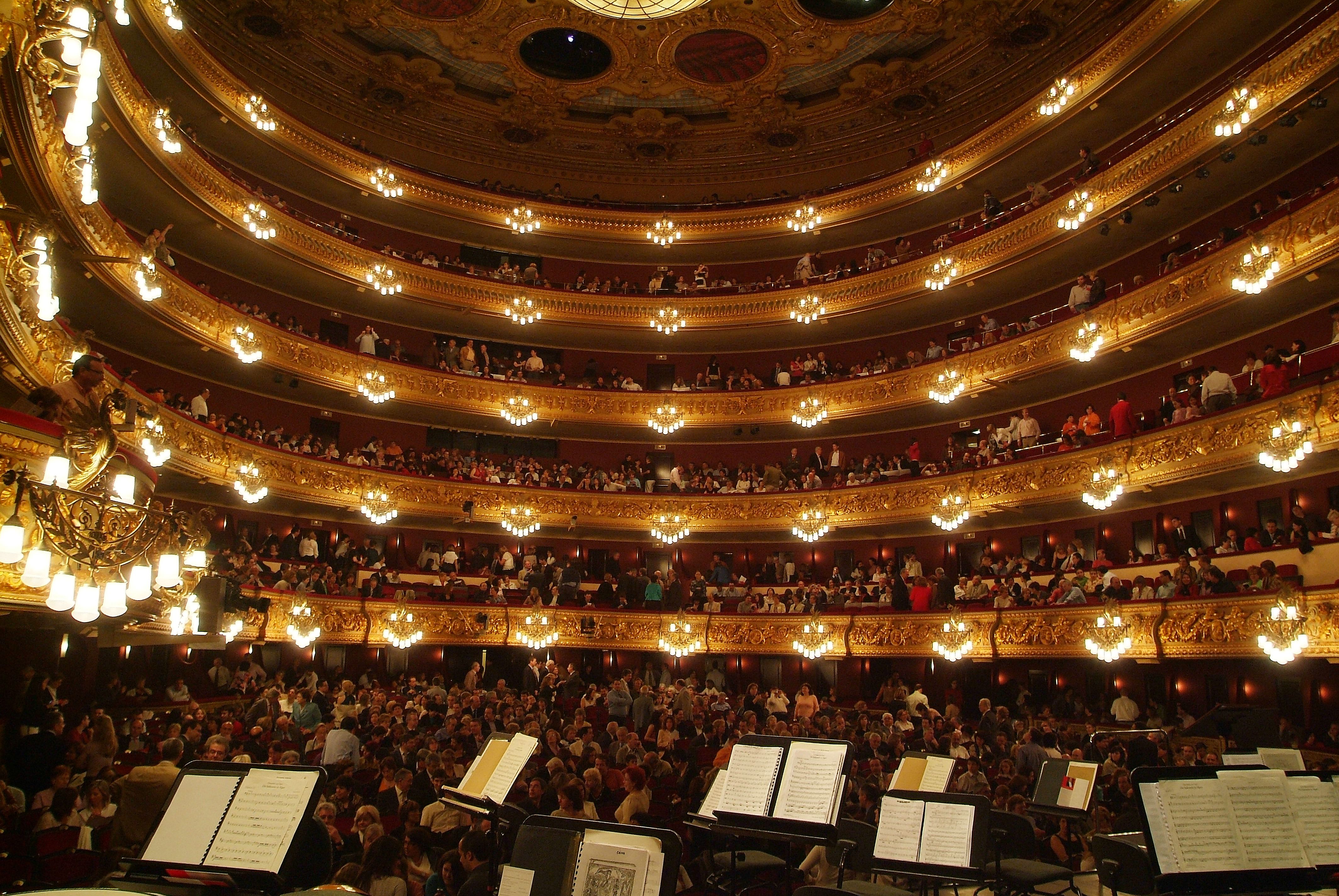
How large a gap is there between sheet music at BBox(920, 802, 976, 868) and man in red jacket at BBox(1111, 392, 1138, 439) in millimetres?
13889

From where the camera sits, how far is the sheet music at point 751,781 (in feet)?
16.2

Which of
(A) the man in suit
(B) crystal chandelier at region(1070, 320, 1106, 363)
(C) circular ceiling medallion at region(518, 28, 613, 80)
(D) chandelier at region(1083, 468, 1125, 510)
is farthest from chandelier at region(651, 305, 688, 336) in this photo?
(A) the man in suit

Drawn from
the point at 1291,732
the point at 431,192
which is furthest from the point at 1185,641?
the point at 431,192

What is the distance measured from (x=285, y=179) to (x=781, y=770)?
23662 millimetres

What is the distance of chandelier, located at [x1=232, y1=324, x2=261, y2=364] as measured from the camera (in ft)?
60.0

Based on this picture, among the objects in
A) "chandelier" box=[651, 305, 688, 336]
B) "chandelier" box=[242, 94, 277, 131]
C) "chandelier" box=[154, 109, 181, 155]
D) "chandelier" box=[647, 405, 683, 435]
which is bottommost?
"chandelier" box=[647, 405, 683, 435]

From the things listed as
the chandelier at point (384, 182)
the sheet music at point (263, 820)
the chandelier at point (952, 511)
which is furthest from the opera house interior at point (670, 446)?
the chandelier at point (952, 511)

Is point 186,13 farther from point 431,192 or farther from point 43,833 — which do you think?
point 43,833

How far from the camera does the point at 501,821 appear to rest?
641cm

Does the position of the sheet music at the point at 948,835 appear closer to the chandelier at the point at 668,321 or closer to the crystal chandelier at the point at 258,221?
the crystal chandelier at the point at 258,221

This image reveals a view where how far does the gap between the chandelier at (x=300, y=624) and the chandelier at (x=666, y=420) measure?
10368mm

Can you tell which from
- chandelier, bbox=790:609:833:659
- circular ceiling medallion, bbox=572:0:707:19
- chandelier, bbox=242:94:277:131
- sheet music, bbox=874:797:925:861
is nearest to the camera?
sheet music, bbox=874:797:925:861

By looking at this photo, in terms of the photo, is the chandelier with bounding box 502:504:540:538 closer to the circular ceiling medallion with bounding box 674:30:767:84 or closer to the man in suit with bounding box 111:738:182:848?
the circular ceiling medallion with bounding box 674:30:767:84

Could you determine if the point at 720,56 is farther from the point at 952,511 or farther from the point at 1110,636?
the point at 1110,636
